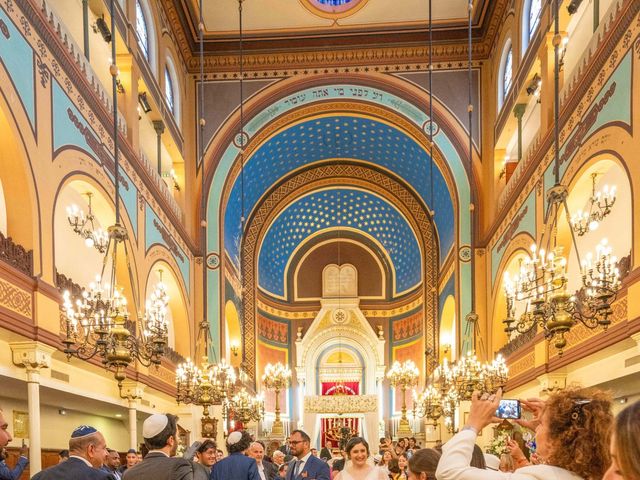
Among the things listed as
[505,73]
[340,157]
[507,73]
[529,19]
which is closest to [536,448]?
[529,19]

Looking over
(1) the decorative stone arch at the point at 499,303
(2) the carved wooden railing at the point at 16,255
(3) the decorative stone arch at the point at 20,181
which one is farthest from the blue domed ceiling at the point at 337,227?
(2) the carved wooden railing at the point at 16,255

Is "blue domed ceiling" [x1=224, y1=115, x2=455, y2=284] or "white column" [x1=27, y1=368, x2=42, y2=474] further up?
"blue domed ceiling" [x1=224, y1=115, x2=455, y2=284]

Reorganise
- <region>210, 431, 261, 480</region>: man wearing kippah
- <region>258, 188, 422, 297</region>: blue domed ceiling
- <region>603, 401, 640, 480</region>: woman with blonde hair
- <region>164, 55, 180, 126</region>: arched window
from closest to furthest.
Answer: <region>603, 401, 640, 480</region>: woman with blonde hair
<region>210, 431, 261, 480</region>: man wearing kippah
<region>164, 55, 180, 126</region>: arched window
<region>258, 188, 422, 297</region>: blue domed ceiling

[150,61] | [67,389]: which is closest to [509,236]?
[150,61]

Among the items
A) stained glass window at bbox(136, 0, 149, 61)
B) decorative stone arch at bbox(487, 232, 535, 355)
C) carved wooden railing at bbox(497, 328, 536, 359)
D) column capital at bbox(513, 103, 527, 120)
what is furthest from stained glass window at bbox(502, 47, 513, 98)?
stained glass window at bbox(136, 0, 149, 61)

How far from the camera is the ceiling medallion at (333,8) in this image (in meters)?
18.9

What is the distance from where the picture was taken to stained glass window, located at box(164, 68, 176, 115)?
17.8 m

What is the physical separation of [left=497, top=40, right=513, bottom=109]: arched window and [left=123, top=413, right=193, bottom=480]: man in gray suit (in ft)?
49.6

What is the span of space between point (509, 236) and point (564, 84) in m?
4.52

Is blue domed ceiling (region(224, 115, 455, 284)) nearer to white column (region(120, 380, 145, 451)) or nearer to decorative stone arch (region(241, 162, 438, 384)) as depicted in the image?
decorative stone arch (region(241, 162, 438, 384))

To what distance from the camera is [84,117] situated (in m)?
11.3

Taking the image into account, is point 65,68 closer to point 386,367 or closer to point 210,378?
point 210,378

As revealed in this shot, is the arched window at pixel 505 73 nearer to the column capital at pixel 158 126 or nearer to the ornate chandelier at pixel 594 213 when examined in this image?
the ornate chandelier at pixel 594 213

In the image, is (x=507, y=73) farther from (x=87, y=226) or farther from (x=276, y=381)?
(x=276, y=381)
